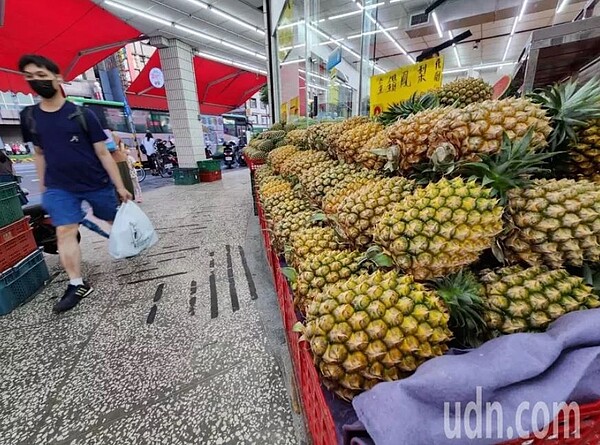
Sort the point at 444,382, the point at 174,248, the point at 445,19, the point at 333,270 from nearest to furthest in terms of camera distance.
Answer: the point at 444,382 < the point at 333,270 < the point at 174,248 < the point at 445,19

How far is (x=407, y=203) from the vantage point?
823 millimetres

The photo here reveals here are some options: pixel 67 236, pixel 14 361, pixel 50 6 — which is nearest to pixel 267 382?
pixel 14 361

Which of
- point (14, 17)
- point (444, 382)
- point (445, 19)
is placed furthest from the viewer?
point (445, 19)

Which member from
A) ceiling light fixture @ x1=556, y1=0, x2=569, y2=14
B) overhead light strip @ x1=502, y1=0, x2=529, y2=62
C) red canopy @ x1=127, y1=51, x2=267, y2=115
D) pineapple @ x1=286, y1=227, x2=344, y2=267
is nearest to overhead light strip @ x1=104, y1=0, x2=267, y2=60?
red canopy @ x1=127, y1=51, x2=267, y2=115

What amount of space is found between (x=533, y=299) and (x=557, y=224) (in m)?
0.20

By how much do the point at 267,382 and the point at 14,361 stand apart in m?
1.55

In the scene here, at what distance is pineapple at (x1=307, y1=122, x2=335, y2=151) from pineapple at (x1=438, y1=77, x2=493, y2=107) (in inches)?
27.5

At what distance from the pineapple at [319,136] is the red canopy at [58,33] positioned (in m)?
5.20

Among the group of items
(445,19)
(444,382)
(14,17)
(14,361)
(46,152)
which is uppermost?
(445,19)

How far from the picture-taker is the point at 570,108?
0.88 metres

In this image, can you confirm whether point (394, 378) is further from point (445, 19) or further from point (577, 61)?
point (445, 19)

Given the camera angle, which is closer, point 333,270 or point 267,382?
point 333,270

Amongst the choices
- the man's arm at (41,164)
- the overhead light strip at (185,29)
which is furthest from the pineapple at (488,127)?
the overhead light strip at (185,29)

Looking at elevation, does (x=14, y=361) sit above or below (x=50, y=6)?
below
